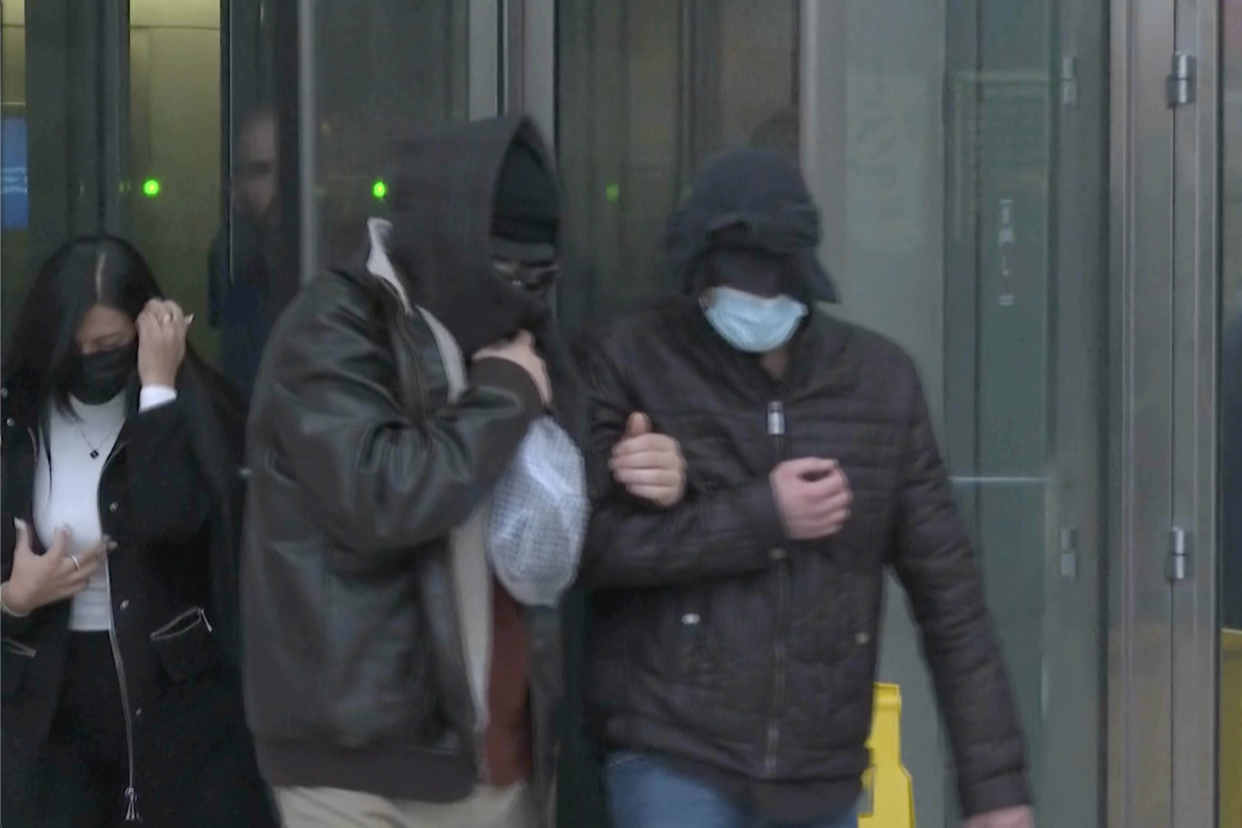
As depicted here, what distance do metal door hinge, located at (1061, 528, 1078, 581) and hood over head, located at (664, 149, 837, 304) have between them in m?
1.90

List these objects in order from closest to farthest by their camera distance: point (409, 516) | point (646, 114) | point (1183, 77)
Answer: point (409, 516) < point (646, 114) < point (1183, 77)

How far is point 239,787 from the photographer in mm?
3955

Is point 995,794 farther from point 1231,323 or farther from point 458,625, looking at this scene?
point 1231,323

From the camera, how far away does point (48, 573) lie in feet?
12.3

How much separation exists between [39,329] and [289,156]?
0.62 meters

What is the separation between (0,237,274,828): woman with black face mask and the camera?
3.82m

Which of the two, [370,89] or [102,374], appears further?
[370,89]

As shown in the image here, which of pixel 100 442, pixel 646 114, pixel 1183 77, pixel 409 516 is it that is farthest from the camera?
pixel 1183 77

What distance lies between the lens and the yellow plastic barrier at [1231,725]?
4.80 meters

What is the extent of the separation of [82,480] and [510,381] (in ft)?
4.63

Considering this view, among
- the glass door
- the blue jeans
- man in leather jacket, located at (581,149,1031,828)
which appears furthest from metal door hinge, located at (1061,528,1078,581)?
the blue jeans

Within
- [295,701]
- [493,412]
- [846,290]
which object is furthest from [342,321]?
[846,290]

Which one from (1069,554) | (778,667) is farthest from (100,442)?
(1069,554)

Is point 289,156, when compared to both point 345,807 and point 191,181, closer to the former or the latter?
point 191,181
